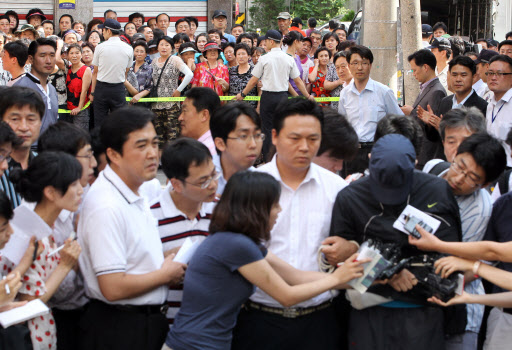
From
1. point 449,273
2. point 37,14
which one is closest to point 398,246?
point 449,273

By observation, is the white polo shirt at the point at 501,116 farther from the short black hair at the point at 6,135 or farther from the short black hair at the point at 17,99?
the short black hair at the point at 6,135

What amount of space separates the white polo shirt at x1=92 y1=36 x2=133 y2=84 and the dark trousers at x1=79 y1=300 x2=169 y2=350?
7.02 meters

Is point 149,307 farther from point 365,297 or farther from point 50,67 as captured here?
point 50,67

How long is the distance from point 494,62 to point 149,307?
4.80 metres

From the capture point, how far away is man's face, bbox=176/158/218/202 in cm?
341

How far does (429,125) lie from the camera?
6.71 meters

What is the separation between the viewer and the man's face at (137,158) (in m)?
3.28

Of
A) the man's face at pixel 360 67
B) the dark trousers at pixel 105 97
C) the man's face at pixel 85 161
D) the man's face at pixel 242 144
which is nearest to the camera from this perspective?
the man's face at pixel 85 161

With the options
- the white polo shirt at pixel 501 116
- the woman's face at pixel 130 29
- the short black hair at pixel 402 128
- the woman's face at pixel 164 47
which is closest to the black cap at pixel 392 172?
the short black hair at pixel 402 128

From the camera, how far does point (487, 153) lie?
3.32 meters

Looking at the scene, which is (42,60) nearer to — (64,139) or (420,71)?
(64,139)

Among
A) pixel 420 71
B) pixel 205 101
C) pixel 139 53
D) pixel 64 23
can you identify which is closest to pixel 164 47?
pixel 139 53

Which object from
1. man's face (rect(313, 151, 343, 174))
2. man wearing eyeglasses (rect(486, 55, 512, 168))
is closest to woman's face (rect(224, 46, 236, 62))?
man wearing eyeglasses (rect(486, 55, 512, 168))

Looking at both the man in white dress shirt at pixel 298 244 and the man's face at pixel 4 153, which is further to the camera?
the man's face at pixel 4 153
